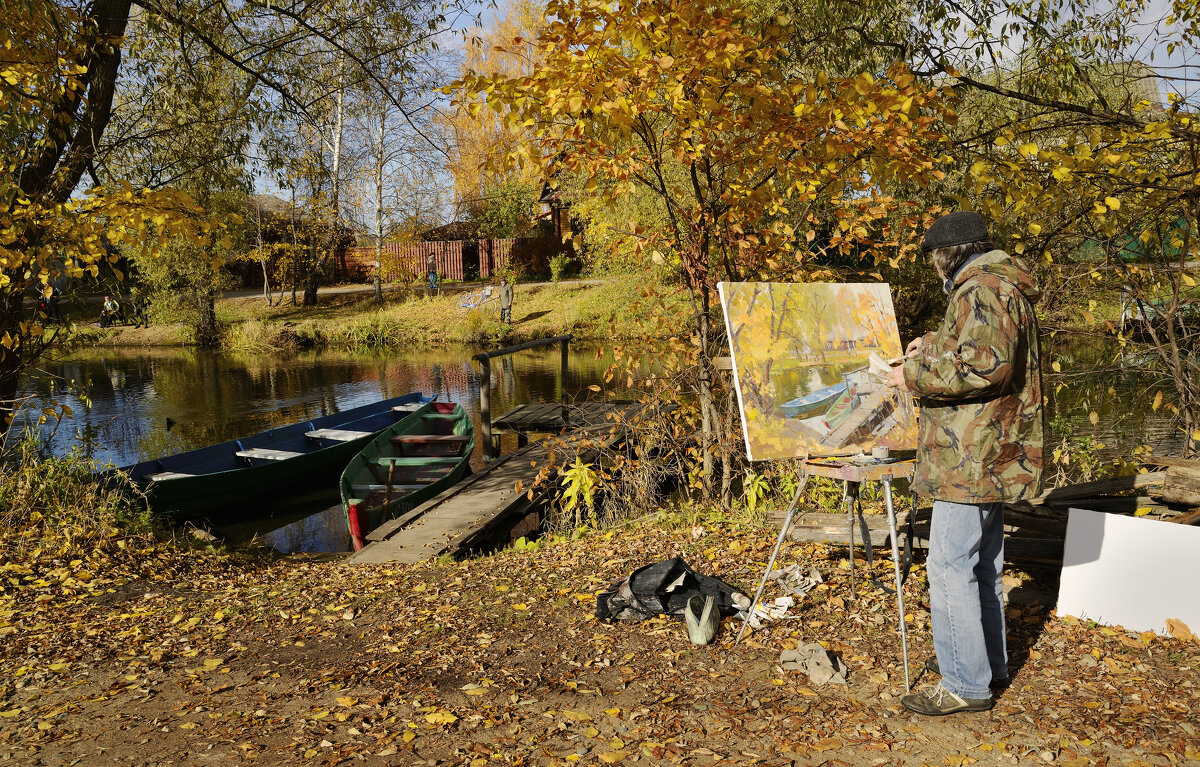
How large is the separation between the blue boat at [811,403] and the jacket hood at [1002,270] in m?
1.35

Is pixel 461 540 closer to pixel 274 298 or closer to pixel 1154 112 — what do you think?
pixel 1154 112

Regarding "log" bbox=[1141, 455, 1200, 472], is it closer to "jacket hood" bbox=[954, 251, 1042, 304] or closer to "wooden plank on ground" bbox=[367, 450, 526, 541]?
"jacket hood" bbox=[954, 251, 1042, 304]

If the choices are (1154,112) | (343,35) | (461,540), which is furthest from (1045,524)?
(343,35)

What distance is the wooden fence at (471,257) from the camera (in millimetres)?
36188

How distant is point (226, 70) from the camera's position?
11.2m

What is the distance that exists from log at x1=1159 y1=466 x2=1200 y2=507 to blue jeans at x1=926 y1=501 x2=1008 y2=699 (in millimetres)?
1719

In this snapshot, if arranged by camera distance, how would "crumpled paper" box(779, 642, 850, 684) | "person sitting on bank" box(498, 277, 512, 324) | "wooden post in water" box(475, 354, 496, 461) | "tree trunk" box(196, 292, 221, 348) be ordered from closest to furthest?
"crumpled paper" box(779, 642, 850, 684), "wooden post in water" box(475, 354, 496, 461), "person sitting on bank" box(498, 277, 512, 324), "tree trunk" box(196, 292, 221, 348)

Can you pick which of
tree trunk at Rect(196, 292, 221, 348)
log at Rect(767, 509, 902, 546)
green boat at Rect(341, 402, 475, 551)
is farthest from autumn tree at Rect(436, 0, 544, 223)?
log at Rect(767, 509, 902, 546)

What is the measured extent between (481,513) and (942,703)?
582 cm

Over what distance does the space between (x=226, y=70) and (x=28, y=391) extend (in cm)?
1463

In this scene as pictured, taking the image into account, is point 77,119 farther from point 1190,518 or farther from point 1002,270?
point 1190,518

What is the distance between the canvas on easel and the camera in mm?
4367

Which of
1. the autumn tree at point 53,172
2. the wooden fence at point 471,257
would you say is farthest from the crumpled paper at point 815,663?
the wooden fence at point 471,257

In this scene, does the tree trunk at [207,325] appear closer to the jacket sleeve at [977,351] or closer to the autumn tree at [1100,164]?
the autumn tree at [1100,164]
